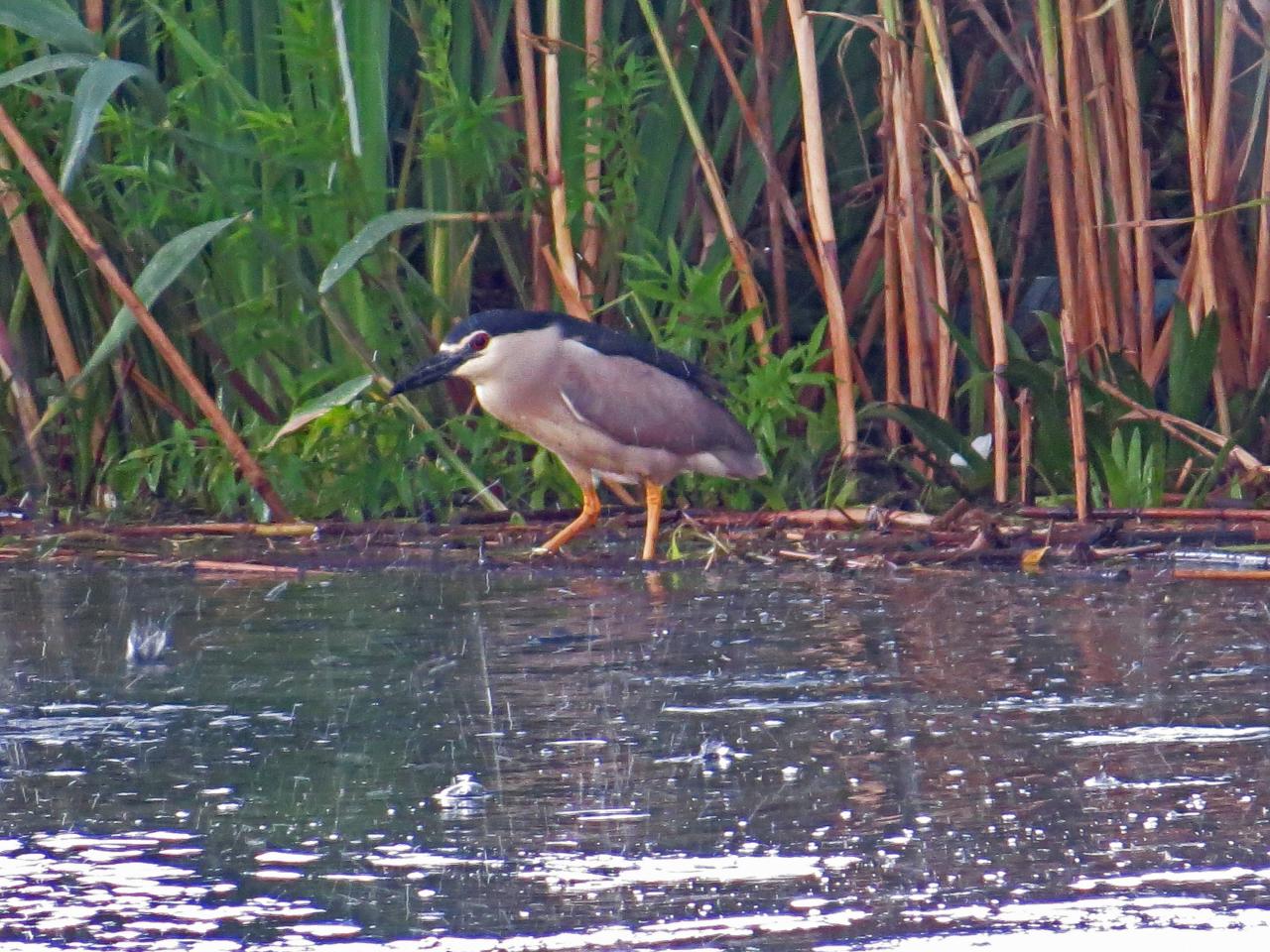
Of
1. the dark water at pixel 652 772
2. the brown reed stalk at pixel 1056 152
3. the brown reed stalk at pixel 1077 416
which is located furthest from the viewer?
the brown reed stalk at pixel 1056 152

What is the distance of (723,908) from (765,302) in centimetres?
393

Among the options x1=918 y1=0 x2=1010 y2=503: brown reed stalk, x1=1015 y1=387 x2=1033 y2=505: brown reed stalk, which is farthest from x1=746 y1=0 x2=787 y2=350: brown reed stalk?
x1=1015 y1=387 x2=1033 y2=505: brown reed stalk

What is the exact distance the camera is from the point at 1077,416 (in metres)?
5.09

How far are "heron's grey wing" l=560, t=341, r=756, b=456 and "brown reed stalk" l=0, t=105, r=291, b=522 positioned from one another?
82 centimetres

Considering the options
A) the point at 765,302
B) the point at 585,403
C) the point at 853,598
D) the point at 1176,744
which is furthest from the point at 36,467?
the point at 1176,744

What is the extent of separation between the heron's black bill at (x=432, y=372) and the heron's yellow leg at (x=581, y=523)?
484 mm

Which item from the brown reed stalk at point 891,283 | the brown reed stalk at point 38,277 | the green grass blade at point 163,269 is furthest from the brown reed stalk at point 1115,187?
the brown reed stalk at point 38,277

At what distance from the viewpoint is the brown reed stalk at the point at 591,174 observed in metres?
5.70

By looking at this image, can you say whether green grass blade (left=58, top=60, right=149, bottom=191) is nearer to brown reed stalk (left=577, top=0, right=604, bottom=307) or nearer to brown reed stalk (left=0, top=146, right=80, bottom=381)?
brown reed stalk (left=0, top=146, right=80, bottom=381)

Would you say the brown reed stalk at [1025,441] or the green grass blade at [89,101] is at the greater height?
the green grass blade at [89,101]

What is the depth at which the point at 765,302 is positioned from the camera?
6.05 m

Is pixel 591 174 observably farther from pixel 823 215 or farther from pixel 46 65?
pixel 46 65

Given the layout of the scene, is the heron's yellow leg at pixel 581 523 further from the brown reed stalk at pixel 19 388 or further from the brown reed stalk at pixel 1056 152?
the brown reed stalk at pixel 19 388

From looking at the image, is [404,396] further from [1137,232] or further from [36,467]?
[1137,232]
